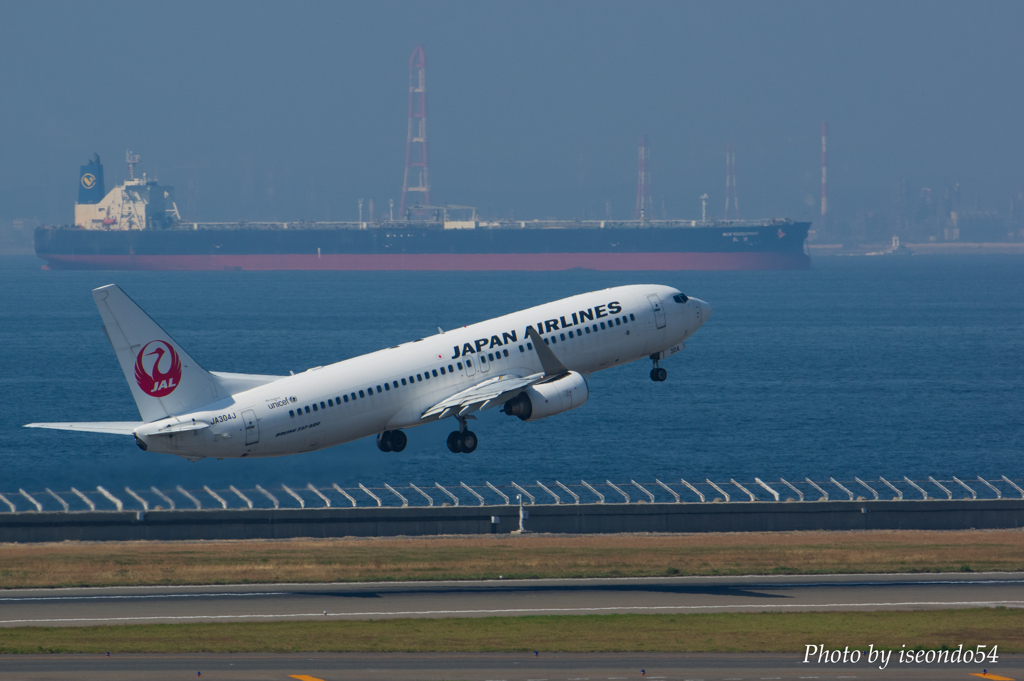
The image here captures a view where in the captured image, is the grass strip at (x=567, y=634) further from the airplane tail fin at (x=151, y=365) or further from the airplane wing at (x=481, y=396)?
the airplane wing at (x=481, y=396)

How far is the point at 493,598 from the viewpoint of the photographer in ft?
191

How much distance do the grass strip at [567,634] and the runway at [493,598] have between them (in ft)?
6.61

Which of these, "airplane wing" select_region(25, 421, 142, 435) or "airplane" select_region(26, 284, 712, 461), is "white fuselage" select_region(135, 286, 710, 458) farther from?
"airplane wing" select_region(25, 421, 142, 435)

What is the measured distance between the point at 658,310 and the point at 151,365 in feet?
85.9

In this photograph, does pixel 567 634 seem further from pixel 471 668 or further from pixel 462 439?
pixel 462 439

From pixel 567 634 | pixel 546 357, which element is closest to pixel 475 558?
pixel 546 357

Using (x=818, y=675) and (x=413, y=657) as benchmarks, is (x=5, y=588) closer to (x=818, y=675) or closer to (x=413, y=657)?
(x=413, y=657)

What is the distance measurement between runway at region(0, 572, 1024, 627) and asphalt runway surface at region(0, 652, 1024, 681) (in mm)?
7691

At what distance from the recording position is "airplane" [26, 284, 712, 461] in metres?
53.0

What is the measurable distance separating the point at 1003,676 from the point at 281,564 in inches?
1467

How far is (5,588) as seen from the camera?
197ft

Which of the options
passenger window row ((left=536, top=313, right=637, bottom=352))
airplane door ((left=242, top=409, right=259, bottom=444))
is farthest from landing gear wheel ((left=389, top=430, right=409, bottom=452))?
airplane door ((left=242, top=409, right=259, bottom=444))

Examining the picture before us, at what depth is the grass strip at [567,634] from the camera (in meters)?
46.8

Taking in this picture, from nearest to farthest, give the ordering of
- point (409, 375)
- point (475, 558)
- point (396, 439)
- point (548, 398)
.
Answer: point (409, 375) < point (548, 398) < point (396, 439) < point (475, 558)
